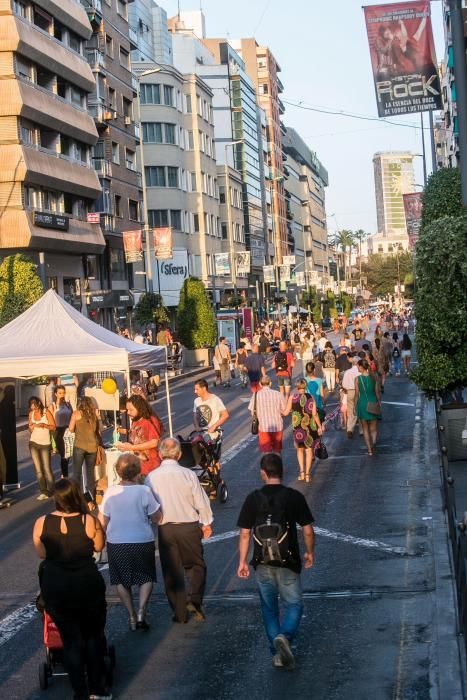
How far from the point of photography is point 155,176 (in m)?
80.9

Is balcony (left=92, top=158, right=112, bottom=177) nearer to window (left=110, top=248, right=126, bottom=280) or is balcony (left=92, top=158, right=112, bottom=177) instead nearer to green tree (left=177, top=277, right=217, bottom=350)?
window (left=110, top=248, right=126, bottom=280)

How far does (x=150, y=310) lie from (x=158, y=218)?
2140 centimetres

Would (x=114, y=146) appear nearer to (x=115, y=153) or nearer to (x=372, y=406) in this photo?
(x=115, y=153)

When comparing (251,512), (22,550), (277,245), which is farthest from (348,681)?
(277,245)

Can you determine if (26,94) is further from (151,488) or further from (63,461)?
(151,488)

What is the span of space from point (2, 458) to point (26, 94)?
111 feet

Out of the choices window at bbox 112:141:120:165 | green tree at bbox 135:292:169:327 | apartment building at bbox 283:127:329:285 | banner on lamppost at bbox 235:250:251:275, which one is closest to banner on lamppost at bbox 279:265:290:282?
apartment building at bbox 283:127:329:285

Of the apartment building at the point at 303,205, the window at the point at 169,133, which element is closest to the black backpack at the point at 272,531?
the window at the point at 169,133

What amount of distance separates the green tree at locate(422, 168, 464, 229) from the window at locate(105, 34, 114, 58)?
4547cm

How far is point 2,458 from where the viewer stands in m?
18.1

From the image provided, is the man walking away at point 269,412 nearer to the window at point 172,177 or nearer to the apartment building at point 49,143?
the apartment building at point 49,143

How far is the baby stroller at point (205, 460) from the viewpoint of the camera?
16828 millimetres

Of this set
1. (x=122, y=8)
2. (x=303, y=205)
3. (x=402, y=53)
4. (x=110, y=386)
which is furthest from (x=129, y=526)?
(x=303, y=205)

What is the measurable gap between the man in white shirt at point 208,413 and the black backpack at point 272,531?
8.64 m
